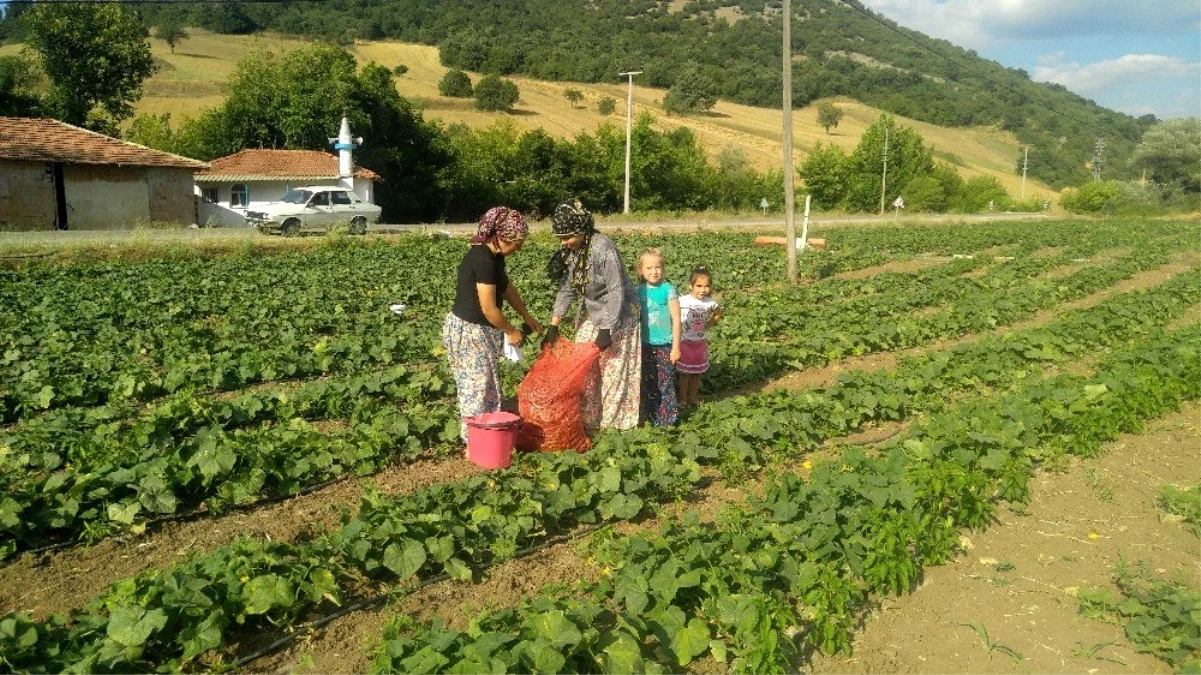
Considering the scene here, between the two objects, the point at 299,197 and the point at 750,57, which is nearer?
the point at 299,197

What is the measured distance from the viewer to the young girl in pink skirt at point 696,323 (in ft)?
24.7

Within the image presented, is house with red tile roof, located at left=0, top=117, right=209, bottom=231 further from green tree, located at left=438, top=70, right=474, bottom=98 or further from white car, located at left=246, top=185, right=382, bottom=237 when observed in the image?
green tree, located at left=438, top=70, right=474, bottom=98

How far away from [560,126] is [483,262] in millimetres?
64836

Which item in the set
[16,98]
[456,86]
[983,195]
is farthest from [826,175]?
[16,98]

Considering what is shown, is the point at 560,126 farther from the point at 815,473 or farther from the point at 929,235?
the point at 815,473

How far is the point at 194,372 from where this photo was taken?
28.0ft

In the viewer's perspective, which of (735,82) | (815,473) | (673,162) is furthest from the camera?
(735,82)

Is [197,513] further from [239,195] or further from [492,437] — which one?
[239,195]

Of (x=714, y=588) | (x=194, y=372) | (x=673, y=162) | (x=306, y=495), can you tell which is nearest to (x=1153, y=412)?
(x=714, y=588)

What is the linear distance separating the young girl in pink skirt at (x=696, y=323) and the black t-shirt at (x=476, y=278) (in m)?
2.02

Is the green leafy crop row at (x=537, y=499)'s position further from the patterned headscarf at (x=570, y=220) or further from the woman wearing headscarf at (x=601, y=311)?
the patterned headscarf at (x=570, y=220)

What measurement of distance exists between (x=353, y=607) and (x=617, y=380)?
9.45ft

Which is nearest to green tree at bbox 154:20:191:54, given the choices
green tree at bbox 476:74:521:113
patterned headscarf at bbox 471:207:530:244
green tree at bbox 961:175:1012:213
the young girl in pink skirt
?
green tree at bbox 476:74:521:113

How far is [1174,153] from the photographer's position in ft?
216
